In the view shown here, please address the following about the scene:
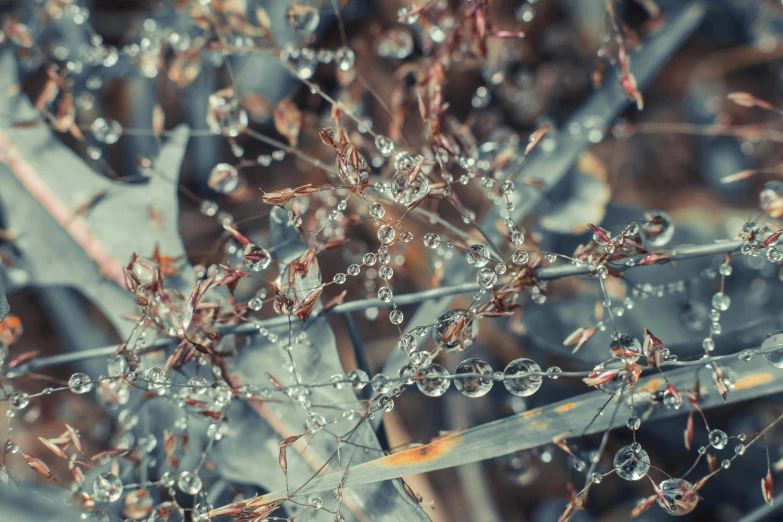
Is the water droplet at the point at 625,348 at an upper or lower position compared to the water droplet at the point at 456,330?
lower

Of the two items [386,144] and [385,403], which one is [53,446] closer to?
[385,403]

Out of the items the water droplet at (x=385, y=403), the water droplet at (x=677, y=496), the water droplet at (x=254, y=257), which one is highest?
the water droplet at (x=254, y=257)

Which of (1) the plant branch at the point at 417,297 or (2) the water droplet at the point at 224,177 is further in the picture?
(2) the water droplet at the point at 224,177

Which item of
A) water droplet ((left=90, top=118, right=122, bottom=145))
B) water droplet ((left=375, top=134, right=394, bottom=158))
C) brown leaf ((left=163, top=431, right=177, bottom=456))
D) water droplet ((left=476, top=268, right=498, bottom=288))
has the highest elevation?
water droplet ((left=90, top=118, right=122, bottom=145))

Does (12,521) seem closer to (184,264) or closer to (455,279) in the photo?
(184,264)

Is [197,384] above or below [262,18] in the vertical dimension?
below

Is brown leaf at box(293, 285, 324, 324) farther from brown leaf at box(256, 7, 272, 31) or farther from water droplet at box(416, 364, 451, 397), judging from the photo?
brown leaf at box(256, 7, 272, 31)

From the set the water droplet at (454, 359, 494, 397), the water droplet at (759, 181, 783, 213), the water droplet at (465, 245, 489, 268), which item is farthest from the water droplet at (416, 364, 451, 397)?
the water droplet at (759, 181, 783, 213)

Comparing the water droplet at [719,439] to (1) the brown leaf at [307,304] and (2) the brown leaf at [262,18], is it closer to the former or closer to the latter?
(1) the brown leaf at [307,304]

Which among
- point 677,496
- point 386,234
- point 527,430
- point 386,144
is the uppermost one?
point 386,144

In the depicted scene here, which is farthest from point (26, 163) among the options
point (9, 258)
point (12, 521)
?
point (12, 521)

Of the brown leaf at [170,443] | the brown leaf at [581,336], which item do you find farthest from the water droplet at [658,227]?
the brown leaf at [170,443]

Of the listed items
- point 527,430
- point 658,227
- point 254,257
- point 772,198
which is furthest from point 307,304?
point 772,198
